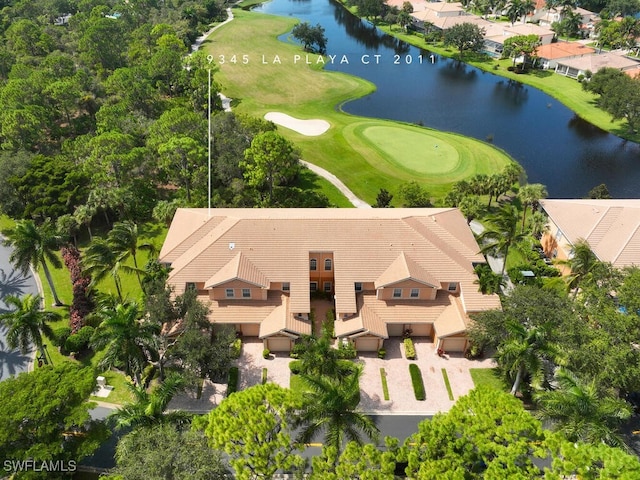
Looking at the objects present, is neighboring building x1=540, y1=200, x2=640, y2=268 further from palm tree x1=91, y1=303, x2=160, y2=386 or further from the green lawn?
palm tree x1=91, y1=303, x2=160, y2=386

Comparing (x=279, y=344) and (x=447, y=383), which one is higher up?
(x=279, y=344)

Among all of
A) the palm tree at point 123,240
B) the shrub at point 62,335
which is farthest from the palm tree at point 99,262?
the shrub at point 62,335

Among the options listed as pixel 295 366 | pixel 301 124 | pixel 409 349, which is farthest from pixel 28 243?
pixel 301 124

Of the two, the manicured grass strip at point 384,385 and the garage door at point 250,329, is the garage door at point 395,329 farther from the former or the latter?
the garage door at point 250,329

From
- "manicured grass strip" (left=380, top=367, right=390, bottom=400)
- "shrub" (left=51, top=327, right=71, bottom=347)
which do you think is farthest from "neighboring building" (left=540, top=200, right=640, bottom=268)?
"shrub" (left=51, top=327, right=71, bottom=347)

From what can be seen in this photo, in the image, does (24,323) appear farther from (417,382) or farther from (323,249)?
(417,382)

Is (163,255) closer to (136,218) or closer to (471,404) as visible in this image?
(136,218)
